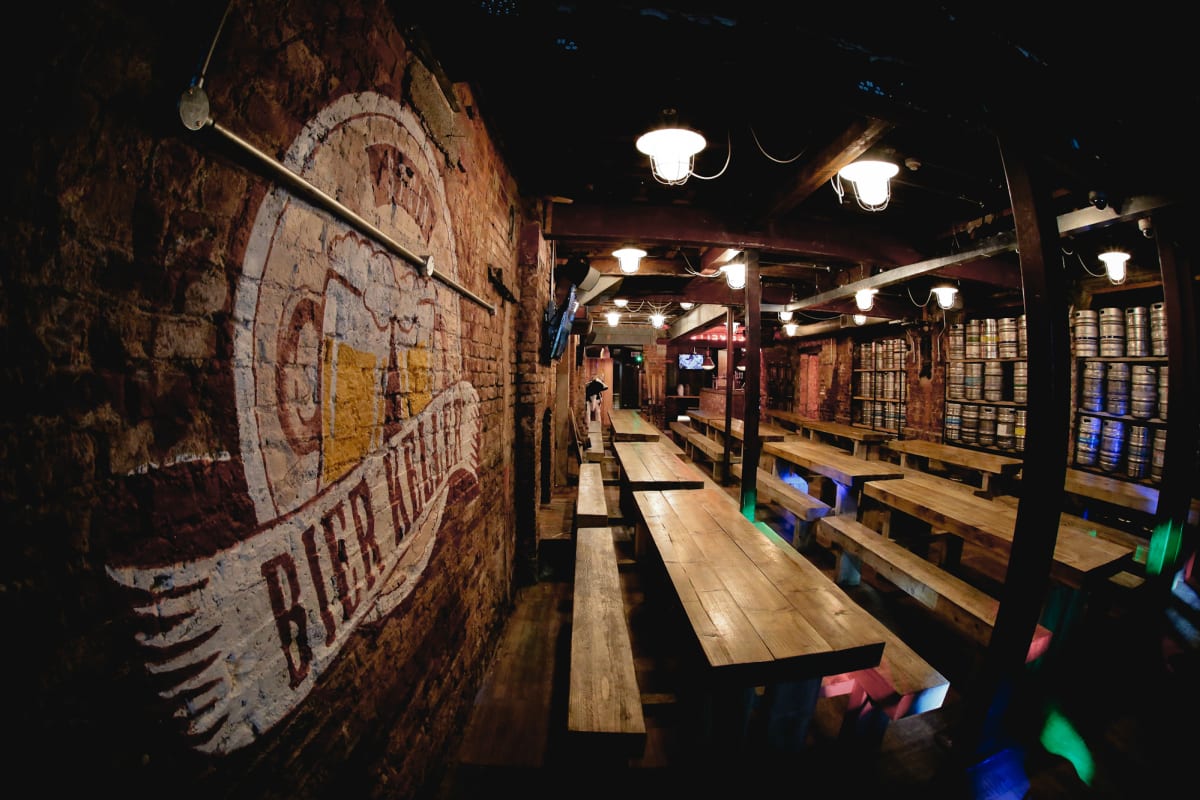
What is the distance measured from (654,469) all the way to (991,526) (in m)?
2.97

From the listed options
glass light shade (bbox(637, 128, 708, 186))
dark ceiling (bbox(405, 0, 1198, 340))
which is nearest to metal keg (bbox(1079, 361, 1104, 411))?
dark ceiling (bbox(405, 0, 1198, 340))

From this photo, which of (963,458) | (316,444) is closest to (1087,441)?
(963,458)

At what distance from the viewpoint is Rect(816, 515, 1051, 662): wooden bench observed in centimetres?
252

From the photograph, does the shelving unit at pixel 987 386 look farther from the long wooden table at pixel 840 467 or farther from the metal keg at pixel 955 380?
the long wooden table at pixel 840 467

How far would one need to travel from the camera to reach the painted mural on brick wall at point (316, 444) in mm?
946

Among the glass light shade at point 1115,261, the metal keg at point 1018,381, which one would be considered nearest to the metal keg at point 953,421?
the metal keg at point 1018,381

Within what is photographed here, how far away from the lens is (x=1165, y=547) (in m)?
3.19

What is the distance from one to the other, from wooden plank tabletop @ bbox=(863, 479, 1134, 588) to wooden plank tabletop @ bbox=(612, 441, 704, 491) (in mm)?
1970

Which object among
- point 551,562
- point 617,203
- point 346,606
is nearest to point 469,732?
point 346,606

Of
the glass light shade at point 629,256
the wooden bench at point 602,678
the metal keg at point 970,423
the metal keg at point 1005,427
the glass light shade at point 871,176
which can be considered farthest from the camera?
the metal keg at point 970,423

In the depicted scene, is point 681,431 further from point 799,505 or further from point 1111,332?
point 1111,332

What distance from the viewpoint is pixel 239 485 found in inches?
39.6

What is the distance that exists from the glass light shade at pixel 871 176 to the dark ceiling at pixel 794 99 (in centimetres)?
8

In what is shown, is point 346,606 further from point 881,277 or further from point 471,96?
point 881,277
